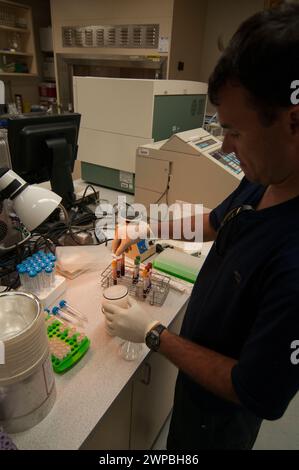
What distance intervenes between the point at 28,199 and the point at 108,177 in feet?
4.16

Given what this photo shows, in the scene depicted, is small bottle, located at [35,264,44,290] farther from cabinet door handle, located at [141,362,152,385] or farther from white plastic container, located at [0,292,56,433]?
cabinet door handle, located at [141,362,152,385]

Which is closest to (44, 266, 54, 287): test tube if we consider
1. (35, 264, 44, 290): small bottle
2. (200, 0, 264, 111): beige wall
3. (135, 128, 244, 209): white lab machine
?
(35, 264, 44, 290): small bottle

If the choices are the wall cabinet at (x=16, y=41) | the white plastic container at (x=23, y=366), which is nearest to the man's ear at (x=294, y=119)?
the white plastic container at (x=23, y=366)

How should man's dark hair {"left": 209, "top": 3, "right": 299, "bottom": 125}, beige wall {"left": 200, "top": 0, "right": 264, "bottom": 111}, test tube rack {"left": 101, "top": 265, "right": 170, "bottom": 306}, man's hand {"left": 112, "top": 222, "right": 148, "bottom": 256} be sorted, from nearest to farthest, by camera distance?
man's dark hair {"left": 209, "top": 3, "right": 299, "bottom": 125} < test tube rack {"left": 101, "top": 265, "right": 170, "bottom": 306} < man's hand {"left": 112, "top": 222, "right": 148, "bottom": 256} < beige wall {"left": 200, "top": 0, "right": 264, "bottom": 111}

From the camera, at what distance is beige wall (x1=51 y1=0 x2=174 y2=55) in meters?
2.64

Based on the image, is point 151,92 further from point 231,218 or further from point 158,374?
point 158,374

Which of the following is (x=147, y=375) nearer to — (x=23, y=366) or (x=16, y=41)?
(x=23, y=366)

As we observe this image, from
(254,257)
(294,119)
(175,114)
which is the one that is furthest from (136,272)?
(175,114)

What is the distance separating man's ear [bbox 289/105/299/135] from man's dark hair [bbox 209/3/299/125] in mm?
14

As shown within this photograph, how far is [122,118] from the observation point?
75.0 inches

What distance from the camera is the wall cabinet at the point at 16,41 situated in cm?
354

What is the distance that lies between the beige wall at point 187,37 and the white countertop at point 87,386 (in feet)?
8.82

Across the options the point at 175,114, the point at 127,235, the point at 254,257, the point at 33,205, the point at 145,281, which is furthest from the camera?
the point at 175,114
